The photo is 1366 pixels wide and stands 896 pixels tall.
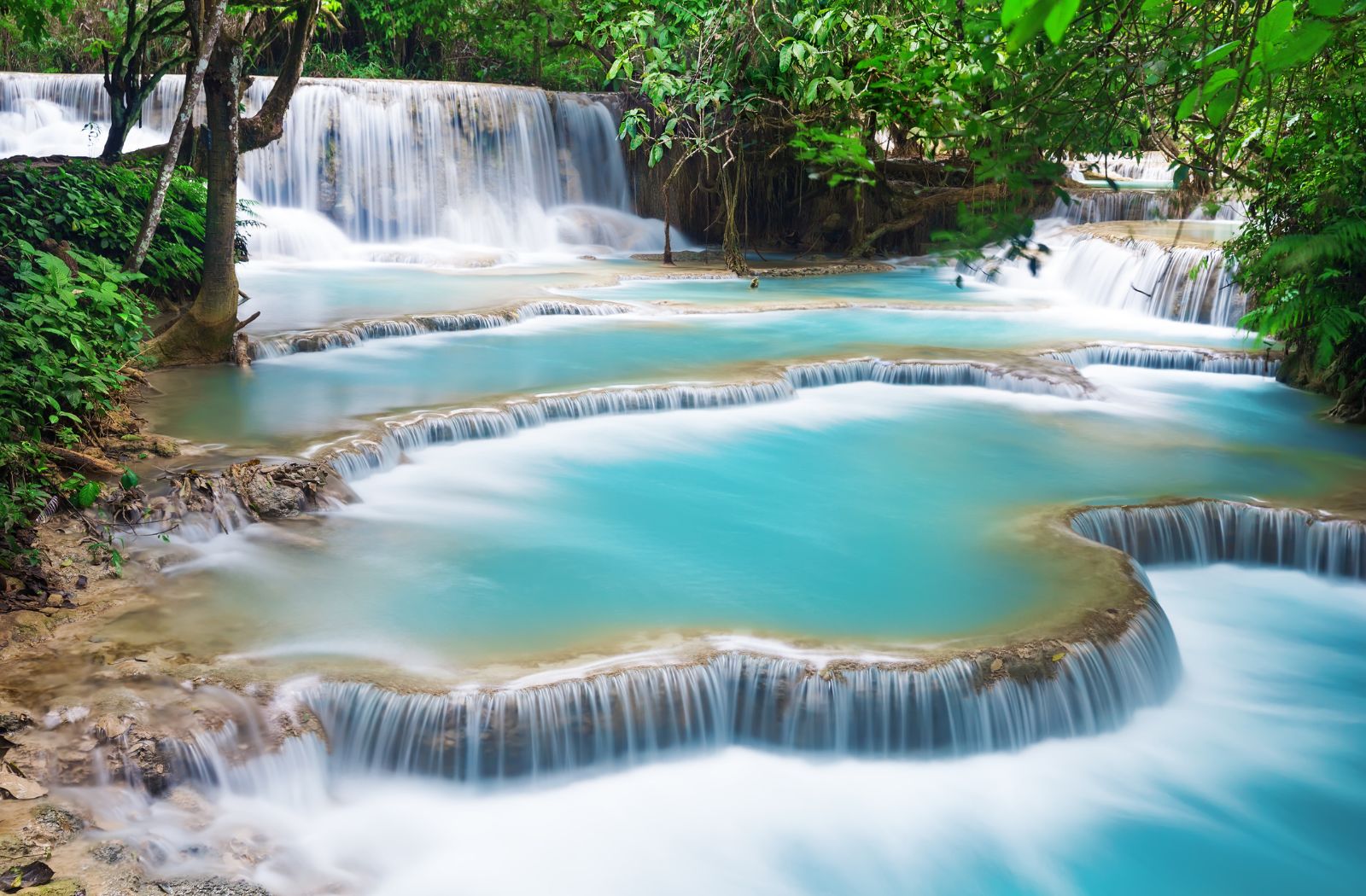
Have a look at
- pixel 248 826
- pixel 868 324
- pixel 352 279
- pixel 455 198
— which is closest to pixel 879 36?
pixel 248 826

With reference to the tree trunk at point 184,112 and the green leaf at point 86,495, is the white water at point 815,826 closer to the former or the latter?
the green leaf at point 86,495

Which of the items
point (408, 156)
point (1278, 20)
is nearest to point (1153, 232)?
point (408, 156)

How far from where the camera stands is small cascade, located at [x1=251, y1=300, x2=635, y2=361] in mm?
9633

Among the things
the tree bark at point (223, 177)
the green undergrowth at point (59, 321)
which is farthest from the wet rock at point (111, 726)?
the tree bark at point (223, 177)

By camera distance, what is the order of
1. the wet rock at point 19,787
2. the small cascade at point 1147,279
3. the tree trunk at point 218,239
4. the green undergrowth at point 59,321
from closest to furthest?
the wet rock at point 19,787 → the green undergrowth at point 59,321 → the tree trunk at point 218,239 → the small cascade at point 1147,279

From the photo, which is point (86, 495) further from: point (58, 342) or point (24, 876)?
point (24, 876)

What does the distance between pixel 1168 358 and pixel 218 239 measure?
8.26 metres

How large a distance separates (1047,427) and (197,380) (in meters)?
6.28

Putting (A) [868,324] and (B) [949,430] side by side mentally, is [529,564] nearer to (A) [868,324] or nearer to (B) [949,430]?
(B) [949,430]

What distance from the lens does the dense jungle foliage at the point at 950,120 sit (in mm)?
2600

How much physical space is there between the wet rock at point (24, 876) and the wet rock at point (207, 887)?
0.91 ft

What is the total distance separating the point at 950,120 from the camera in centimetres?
330

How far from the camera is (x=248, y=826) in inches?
152

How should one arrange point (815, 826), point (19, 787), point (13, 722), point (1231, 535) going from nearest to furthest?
1. point (19, 787)
2. point (13, 722)
3. point (815, 826)
4. point (1231, 535)
